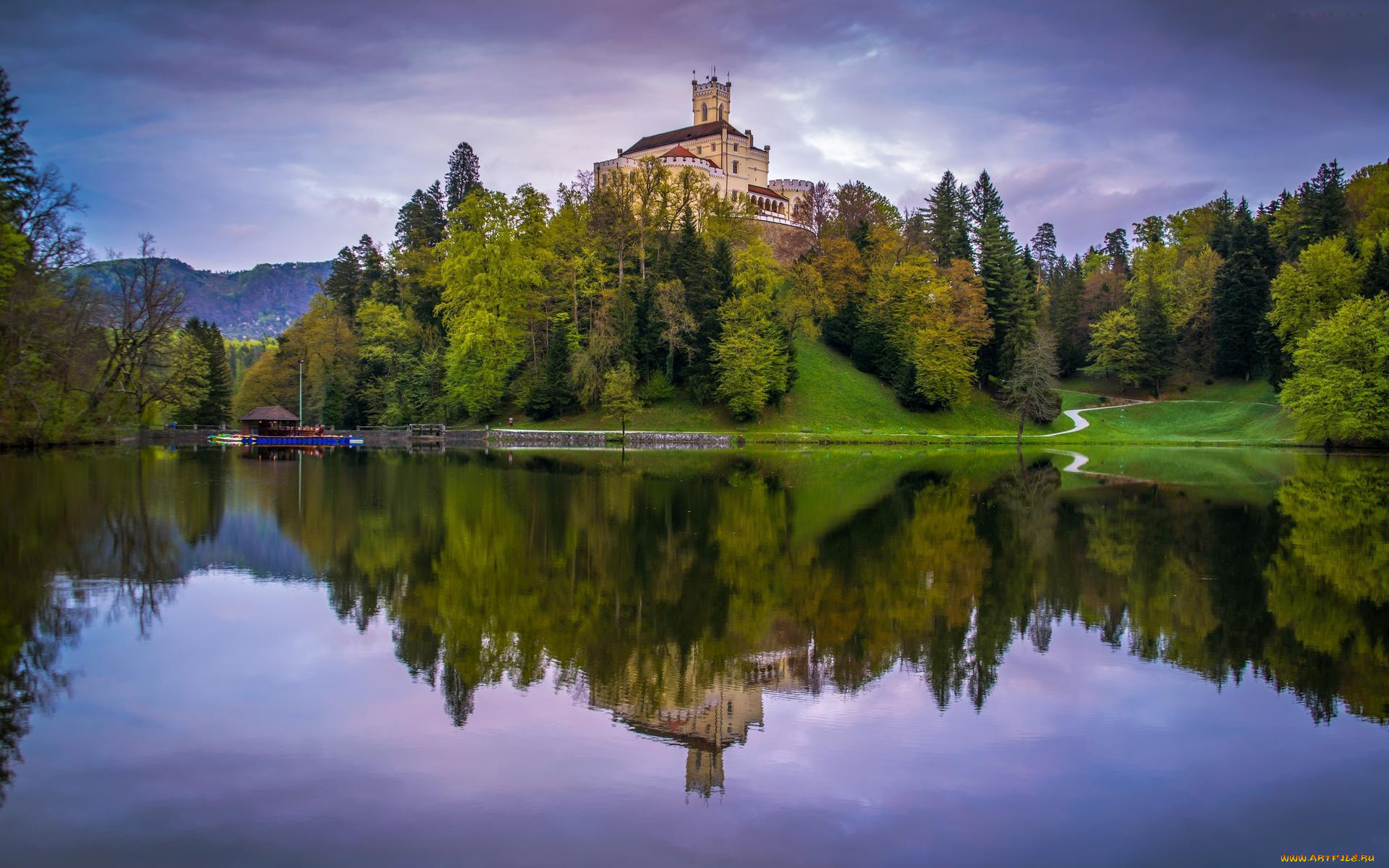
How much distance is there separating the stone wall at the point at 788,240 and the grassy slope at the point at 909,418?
415 inches

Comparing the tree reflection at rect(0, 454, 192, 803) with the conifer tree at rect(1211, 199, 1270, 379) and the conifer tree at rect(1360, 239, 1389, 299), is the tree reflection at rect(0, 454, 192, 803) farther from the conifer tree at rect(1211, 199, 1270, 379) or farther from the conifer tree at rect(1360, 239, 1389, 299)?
the conifer tree at rect(1211, 199, 1270, 379)

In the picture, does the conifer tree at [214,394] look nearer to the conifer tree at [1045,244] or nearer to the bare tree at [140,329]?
the bare tree at [140,329]

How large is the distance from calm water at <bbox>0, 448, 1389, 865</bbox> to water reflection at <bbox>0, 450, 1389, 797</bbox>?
0.07m

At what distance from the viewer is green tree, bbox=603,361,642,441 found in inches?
2057

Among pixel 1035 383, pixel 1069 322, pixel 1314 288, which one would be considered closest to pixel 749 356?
pixel 1035 383

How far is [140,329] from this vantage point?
163 ft

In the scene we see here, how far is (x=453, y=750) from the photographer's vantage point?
709 centimetres

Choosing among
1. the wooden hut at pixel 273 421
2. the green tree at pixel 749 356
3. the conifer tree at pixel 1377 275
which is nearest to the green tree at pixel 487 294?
the wooden hut at pixel 273 421

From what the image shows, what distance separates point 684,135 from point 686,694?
8915 centimetres

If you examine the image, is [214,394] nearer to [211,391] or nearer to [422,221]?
[211,391]

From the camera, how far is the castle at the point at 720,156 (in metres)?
84.4

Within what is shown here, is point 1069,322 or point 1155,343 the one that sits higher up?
point 1069,322

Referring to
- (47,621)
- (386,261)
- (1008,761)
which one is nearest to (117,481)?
(47,621)

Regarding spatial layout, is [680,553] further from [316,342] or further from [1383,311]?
[316,342]
